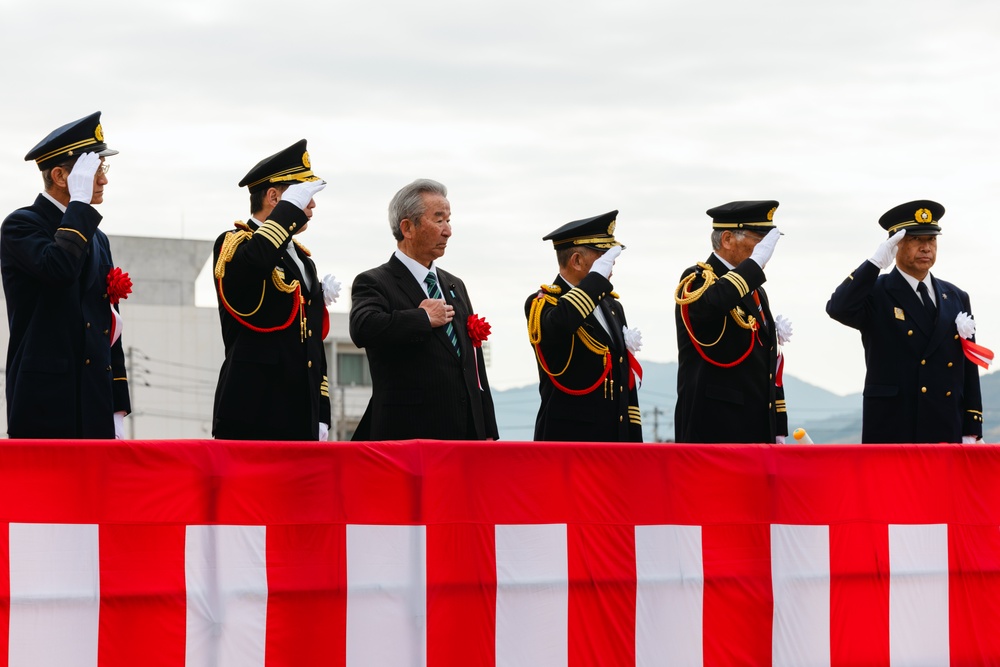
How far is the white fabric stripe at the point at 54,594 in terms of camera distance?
4.48 meters

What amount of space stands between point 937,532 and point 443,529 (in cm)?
224

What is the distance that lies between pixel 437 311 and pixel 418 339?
0.49 feet

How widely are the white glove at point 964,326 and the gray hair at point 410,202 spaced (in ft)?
9.63

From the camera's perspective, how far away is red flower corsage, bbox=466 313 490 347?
6281 mm

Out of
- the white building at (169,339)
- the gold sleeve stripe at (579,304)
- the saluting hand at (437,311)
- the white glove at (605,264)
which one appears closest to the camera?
the saluting hand at (437,311)

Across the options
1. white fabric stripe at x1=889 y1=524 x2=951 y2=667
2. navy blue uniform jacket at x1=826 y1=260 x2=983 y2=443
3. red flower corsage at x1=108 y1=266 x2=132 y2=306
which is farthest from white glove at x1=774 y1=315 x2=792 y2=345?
red flower corsage at x1=108 y1=266 x2=132 y2=306

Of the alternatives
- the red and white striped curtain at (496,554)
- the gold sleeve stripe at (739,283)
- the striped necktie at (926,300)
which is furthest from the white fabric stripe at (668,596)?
the striped necktie at (926,300)

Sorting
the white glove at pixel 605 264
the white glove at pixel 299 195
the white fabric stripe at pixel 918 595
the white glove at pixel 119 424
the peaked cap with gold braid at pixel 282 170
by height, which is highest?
the peaked cap with gold braid at pixel 282 170

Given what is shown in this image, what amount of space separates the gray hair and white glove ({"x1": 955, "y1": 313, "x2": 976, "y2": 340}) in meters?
2.93

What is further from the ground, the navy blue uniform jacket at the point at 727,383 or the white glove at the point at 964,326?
the white glove at the point at 964,326

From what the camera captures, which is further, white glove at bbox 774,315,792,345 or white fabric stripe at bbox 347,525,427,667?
white glove at bbox 774,315,792,345

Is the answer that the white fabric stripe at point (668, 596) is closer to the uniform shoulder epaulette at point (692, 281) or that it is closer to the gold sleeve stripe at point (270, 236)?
the uniform shoulder epaulette at point (692, 281)

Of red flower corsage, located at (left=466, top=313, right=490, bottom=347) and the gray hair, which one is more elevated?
the gray hair

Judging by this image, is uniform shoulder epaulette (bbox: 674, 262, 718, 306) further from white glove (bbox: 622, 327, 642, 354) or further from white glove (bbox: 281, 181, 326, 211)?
white glove (bbox: 281, 181, 326, 211)
